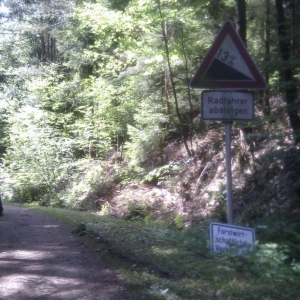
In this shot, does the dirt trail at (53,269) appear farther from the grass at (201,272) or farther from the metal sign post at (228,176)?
the metal sign post at (228,176)

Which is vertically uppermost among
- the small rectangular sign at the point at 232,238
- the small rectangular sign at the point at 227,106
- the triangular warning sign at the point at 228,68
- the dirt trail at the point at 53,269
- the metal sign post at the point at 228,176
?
the triangular warning sign at the point at 228,68

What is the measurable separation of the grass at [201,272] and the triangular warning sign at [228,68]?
6.94 ft

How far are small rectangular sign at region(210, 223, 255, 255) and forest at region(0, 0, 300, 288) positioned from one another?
1.02 m

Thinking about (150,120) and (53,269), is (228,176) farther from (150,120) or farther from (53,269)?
(150,120)

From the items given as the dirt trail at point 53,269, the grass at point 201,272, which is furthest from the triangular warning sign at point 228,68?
the dirt trail at point 53,269

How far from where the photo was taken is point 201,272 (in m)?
6.70

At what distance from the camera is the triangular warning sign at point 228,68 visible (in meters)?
6.62

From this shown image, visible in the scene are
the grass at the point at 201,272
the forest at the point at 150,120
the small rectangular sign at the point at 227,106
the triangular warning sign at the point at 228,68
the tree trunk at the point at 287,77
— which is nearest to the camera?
the grass at the point at 201,272

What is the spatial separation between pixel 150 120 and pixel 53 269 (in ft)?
51.6

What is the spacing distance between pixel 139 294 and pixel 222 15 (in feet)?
48.6

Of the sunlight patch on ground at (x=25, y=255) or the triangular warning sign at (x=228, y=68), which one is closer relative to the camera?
Result: the triangular warning sign at (x=228, y=68)

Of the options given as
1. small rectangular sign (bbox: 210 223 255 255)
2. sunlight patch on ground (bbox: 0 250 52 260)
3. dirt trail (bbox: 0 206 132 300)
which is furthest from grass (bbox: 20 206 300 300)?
sunlight patch on ground (bbox: 0 250 52 260)

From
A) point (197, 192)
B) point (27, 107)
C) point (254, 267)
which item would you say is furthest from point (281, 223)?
point (27, 107)

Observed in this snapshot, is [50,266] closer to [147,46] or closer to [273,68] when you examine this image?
[273,68]
